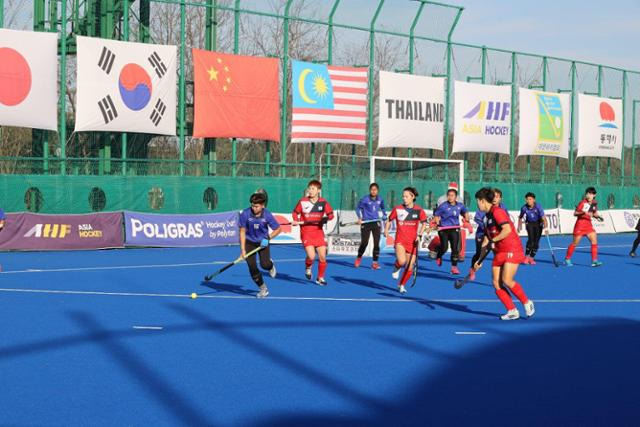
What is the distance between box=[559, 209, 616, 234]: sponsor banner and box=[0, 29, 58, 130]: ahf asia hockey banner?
2145cm

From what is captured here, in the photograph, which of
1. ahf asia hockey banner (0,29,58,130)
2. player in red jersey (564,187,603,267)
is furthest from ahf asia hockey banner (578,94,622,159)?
ahf asia hockey banner (0,29,58,130)

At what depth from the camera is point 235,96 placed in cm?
3375

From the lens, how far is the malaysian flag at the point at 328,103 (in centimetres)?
3575

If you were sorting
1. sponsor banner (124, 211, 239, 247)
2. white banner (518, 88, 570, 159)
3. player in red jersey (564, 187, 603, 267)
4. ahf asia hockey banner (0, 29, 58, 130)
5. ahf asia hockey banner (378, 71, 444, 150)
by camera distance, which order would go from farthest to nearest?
white banner (518, 88, 570, 159) → ahf asia hockey banner (378, 71, 444, 150) → ahf asia hockey banner (0, 29, 58, 130) → sponsor banner (124, 211, 239, 247) → player in red jersey (564, 187, 603, 267)

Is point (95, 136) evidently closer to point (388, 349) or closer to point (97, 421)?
point (388, 349)

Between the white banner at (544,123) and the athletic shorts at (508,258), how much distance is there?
32.1 m

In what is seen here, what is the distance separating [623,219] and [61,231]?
27.0 m

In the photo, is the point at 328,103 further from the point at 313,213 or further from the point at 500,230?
the point at 500,230

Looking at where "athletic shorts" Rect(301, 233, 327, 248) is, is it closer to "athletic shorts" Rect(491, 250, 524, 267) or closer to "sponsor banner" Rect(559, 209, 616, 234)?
"athletic shorts" Rect(491, 250, 524, 267)

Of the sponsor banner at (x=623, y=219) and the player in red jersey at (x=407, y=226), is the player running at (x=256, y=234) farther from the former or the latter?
the sponsor banner at (x=623, y=219)

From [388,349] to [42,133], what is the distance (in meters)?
25.2

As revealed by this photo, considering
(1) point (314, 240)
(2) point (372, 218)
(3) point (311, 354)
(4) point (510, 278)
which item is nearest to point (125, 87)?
(2) point (372, 218)

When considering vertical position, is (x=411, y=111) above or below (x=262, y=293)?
above

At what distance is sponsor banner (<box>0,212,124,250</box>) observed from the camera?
84.4 feet
